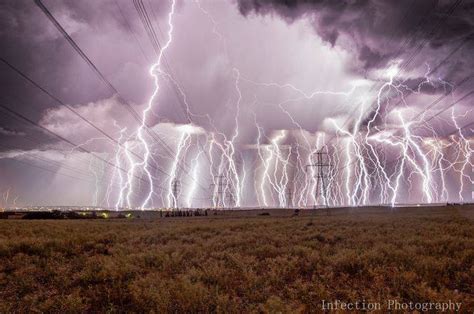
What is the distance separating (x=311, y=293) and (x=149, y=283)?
3633mm

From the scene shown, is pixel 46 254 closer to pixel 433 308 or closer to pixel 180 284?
pixel 180 284

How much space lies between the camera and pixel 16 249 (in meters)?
11.9

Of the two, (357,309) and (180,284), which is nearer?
(357,309)

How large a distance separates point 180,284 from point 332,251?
20.5ft

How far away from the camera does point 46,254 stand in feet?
37.1

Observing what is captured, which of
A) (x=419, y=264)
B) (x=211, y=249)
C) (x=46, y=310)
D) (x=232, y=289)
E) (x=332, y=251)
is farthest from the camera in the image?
(x=211, y=249)

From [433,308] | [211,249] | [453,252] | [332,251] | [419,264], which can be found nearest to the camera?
[433,308]

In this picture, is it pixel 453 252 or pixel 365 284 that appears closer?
pixel 365 284

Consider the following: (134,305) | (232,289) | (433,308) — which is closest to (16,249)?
(134,305)

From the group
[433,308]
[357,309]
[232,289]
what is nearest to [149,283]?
[232,289]

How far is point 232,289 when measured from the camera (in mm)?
7090

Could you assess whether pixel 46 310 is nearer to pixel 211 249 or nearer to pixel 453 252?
pixel 211 249

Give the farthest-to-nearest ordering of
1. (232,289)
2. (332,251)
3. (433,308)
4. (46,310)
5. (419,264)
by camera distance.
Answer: (332,251) < (419,264) < (232,289) < (46,310) < (433,308)

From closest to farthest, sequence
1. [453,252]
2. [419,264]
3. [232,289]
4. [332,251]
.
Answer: [232,289], [419,264], [453,252], [332,251]
